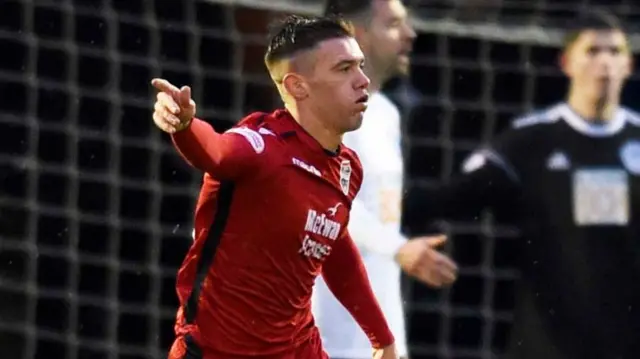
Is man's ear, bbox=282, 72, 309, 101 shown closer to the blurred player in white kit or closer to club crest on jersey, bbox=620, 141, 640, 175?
the blurred player in white kit

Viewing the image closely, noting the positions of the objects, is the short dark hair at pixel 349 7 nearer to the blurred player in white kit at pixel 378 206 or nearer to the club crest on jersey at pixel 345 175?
the blurred player in white kit at pixel 378 206

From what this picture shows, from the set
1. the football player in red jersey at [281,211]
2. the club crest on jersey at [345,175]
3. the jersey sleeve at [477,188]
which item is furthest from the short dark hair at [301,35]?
the jersey sleeve at [477,188]

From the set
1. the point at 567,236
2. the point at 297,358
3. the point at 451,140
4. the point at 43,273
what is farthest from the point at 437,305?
the point at 297,358

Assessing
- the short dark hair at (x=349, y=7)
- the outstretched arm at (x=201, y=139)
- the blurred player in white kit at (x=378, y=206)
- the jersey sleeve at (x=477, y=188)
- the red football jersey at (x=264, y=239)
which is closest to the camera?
the outstretched arm at (x=201, y=139)

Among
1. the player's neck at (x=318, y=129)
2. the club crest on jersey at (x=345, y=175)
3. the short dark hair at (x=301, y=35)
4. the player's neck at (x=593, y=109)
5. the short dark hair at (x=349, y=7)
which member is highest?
the short dark hair at (x=349, y=7)

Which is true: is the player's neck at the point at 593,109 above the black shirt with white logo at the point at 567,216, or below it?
above

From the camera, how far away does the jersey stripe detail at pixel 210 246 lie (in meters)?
3.66

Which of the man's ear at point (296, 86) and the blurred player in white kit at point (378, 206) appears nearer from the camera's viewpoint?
the man's ear at point (296, 86)

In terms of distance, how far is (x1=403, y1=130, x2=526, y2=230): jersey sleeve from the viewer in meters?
5.50

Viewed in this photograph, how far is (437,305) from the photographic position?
21.0ft

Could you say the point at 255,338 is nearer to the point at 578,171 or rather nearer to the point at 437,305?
the point at 578,171

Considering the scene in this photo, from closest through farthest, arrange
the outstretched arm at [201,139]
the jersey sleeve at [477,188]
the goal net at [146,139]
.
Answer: the outstretched arm at [201,139] < the jersey sleeve at [477,188] < the goal net at [146,139]

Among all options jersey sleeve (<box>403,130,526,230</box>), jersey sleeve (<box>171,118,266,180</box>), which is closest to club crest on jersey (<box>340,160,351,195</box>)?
jersey sleeve (<box>171,118,266,180</box>)

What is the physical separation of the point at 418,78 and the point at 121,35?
1149mm
